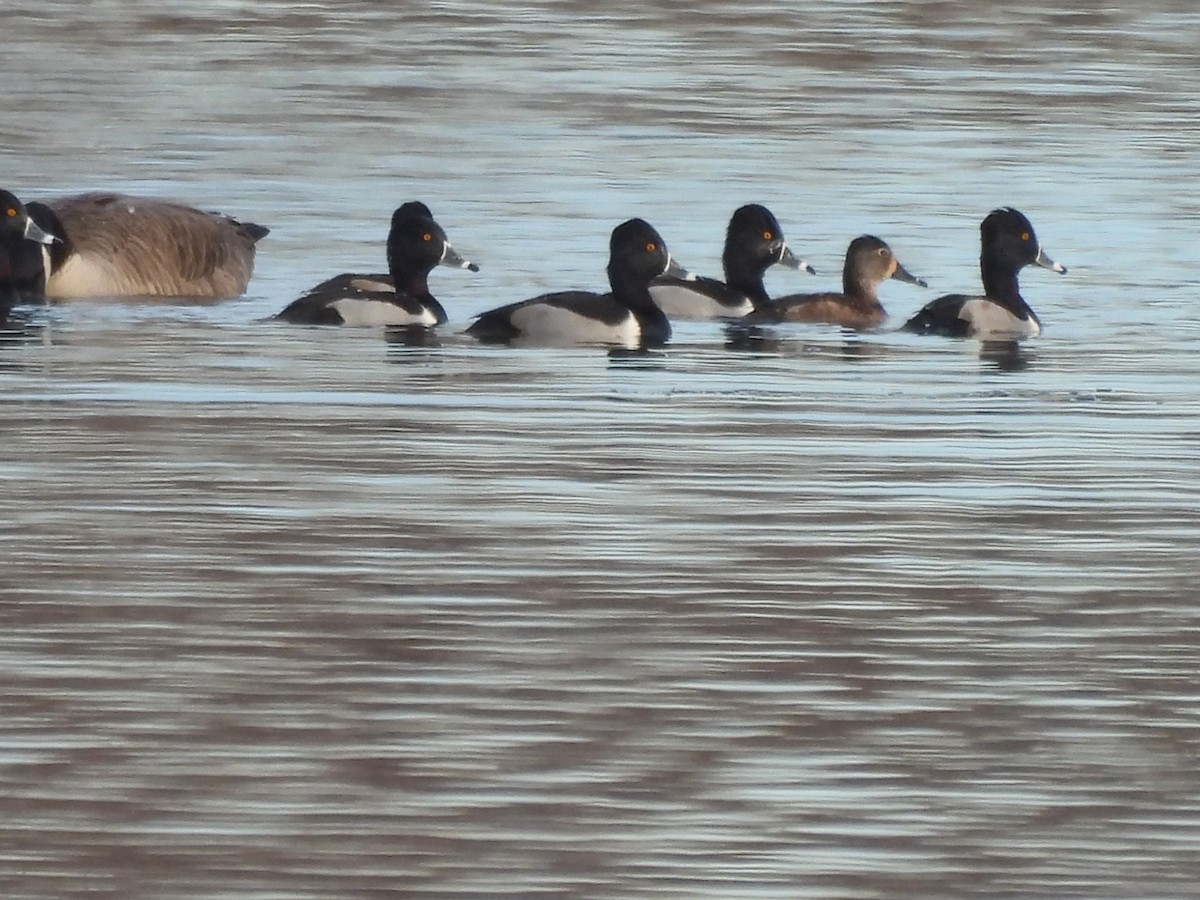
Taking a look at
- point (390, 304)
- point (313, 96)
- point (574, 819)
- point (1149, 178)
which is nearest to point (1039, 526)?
point (574, 819)

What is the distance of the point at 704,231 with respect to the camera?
19.7 m

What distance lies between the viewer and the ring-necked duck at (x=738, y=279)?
16484mm

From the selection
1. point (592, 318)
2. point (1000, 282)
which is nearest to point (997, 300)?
point (1000, 282)

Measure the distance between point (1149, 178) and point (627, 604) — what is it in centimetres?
1414

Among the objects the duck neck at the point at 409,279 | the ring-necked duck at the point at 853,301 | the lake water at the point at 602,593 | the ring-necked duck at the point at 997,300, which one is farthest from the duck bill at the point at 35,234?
the ring-necked duck at the point at 997,300

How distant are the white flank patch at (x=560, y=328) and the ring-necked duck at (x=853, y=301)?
1.56 metres

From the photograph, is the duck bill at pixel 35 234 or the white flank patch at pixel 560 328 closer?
the white flank patch at pixel 560 328

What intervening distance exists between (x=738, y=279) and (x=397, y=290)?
2220 mm

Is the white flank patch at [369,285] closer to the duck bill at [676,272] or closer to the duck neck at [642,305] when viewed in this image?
the duck neck at [642,305]

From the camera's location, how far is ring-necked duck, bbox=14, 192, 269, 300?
17125 millimetres

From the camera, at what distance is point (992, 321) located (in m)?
15.5

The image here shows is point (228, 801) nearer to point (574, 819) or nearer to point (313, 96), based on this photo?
point (574, 819)

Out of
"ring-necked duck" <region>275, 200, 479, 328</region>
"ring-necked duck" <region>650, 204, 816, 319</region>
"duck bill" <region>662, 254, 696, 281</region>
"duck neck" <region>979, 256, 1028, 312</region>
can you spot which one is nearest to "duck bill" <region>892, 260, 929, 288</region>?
"duck neck" <region>979, 256, 1028, 312</region>

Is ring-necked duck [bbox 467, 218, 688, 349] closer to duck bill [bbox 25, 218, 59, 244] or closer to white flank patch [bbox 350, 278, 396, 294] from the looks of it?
white flank patch [bbox 350, 278, 396, 294]
